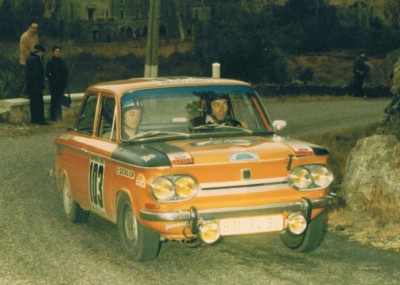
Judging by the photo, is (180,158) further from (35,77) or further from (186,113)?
(35,77)

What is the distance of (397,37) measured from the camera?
83000mm

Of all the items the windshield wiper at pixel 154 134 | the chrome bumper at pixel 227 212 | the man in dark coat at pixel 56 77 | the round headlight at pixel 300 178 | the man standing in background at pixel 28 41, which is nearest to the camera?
the chrome bumper at pixel 227 212

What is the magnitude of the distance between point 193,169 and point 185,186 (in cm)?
16

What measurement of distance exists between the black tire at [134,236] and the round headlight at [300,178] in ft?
4.20

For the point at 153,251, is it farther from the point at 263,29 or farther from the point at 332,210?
the point at 263,29

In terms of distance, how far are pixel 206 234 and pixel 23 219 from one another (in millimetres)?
3762

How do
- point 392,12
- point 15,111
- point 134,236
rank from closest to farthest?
1. point 134,236
2. point 15,111
3. point 392,12

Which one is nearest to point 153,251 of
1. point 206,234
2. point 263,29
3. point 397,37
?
point 206,234

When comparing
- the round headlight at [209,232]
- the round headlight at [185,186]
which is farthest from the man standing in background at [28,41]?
the round headlight at [209,232]

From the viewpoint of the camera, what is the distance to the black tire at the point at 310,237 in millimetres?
8336

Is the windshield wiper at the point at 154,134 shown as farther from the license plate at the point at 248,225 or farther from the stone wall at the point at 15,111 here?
the stone wall at the point at 15,111

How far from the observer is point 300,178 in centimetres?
791

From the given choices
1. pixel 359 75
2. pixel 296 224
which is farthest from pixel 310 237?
pixel 359 75

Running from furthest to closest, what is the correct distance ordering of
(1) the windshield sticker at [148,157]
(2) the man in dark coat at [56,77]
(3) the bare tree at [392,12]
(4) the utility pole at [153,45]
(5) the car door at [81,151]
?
(3) the bare tree at [392,12]
(4) the utility pole at [153,45]
(2) the man in dark coat at [56,77]
(5) the car door at [81,151]
(1) the windshield sticker at [148,157]
